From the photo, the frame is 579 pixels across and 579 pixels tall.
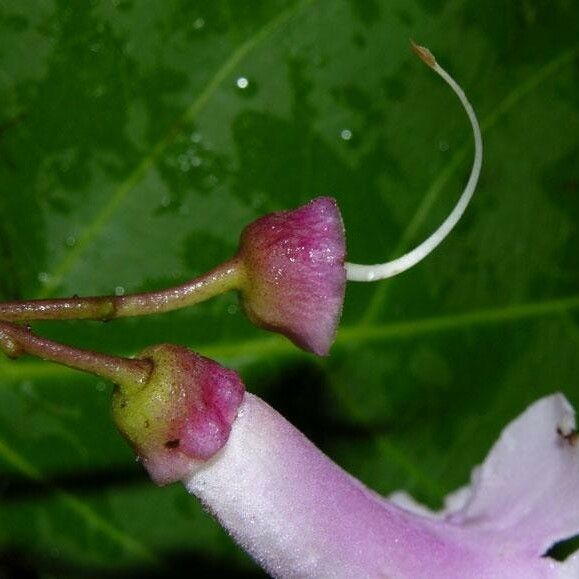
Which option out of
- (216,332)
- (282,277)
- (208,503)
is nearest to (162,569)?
(216,332)

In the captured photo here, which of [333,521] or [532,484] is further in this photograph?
[532,484]

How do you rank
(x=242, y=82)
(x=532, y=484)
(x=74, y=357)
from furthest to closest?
(x=242, y=82), (x=532, y=484), (x=74, y=357)

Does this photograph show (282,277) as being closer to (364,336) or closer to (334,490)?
(334,490)

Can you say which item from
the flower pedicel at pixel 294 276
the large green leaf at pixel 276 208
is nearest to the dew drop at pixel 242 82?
the large green leaf at pixel 276 208

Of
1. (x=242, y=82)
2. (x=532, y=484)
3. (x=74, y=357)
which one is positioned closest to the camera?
(x=74, y=357)

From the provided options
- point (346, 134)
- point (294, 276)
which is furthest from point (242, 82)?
point (294, 276)

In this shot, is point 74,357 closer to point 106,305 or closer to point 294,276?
point 106,305
